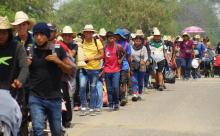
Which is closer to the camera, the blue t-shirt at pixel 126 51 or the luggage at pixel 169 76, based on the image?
the blue t-shirt at pixel 126 51

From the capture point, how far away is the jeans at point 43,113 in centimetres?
822

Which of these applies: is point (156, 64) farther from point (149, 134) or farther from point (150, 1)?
point (150, 1)

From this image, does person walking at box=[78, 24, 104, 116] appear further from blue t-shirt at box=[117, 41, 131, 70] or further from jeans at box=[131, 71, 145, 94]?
jeans at box=[131, 71, 145, 94]

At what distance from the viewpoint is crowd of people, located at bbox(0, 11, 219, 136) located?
806cm

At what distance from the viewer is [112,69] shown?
48.3 ft

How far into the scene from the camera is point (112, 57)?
14.7 metres

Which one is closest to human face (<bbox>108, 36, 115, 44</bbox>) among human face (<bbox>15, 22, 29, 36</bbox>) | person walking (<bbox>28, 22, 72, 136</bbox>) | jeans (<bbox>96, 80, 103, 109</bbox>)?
jeans (<bbox>96, 80, 103, 109</bbox>)

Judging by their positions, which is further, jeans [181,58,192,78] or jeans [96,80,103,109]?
Result: jeans [181,58,192,78]

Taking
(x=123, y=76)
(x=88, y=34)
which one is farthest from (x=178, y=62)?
(x=88, y=34)

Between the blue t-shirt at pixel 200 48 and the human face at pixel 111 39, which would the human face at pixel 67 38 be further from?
the blue t-shirt at pixel 200 48

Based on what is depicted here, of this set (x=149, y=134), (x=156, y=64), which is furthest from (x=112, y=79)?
(x=156, y=64)

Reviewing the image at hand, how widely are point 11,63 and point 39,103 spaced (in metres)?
0.63

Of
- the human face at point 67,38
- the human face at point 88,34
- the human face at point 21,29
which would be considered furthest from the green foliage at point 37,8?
the human face at point 21,29

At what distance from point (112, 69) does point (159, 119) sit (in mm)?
2010
